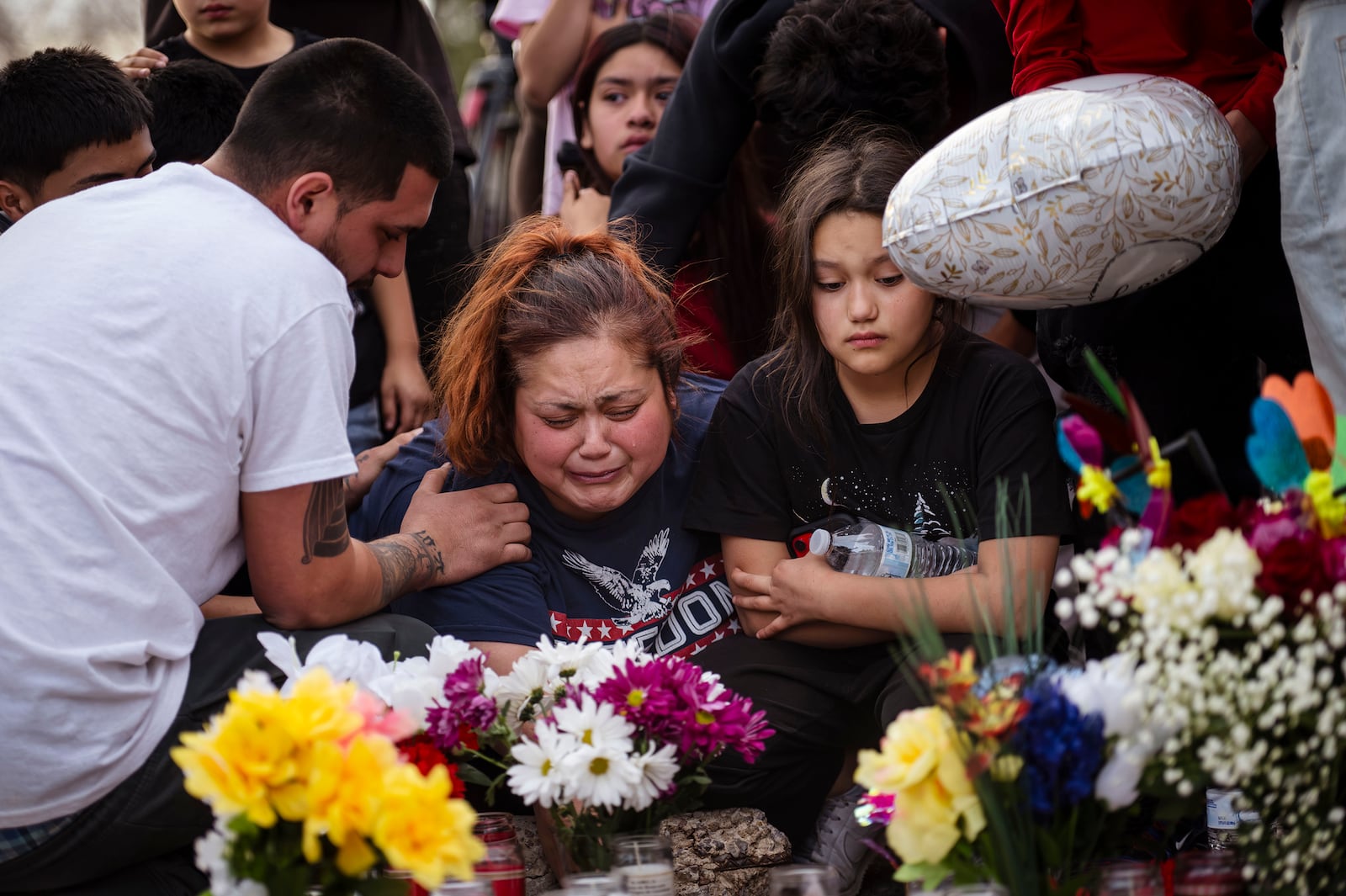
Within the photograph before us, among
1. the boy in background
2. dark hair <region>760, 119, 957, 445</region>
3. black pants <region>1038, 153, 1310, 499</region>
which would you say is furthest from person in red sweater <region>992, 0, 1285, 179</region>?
the boy in background

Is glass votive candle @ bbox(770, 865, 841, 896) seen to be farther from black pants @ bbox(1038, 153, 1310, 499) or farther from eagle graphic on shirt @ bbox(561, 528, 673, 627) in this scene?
black pants @ bbox(1038, 153, 1310, 499)

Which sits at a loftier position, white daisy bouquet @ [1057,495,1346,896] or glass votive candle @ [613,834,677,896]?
white daisy bouquet @ [1057,495,1346,896]

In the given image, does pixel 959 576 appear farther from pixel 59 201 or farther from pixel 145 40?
pixel 145 40

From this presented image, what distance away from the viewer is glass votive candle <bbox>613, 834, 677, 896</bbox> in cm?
178

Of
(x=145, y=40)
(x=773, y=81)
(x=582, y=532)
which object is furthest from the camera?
(x=145, y=40)

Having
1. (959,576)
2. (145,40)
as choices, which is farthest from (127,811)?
(145,40)

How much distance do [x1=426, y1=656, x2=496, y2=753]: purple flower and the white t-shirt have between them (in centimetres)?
48

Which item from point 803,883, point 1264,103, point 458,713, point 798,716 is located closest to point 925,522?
point 798,716

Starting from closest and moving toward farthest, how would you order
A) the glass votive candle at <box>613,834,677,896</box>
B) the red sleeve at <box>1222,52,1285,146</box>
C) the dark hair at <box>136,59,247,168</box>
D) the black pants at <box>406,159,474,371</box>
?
the glass votive candle at <box>613,834,677,896</box> < the red sleeve at <box>1222,52,1285,146</box> < the dark hair at <box>136,59,247,168</box> < the black pants at <box>406,159,474,371</box>

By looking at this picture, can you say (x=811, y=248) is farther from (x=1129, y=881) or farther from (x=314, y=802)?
(x=314, y=802)

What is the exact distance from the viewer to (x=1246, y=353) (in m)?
2.86

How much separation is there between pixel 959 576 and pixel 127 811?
4.79ft

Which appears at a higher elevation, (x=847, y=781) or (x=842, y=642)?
(x=842, y=642)

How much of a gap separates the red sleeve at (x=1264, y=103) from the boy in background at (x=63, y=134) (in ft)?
7.54
